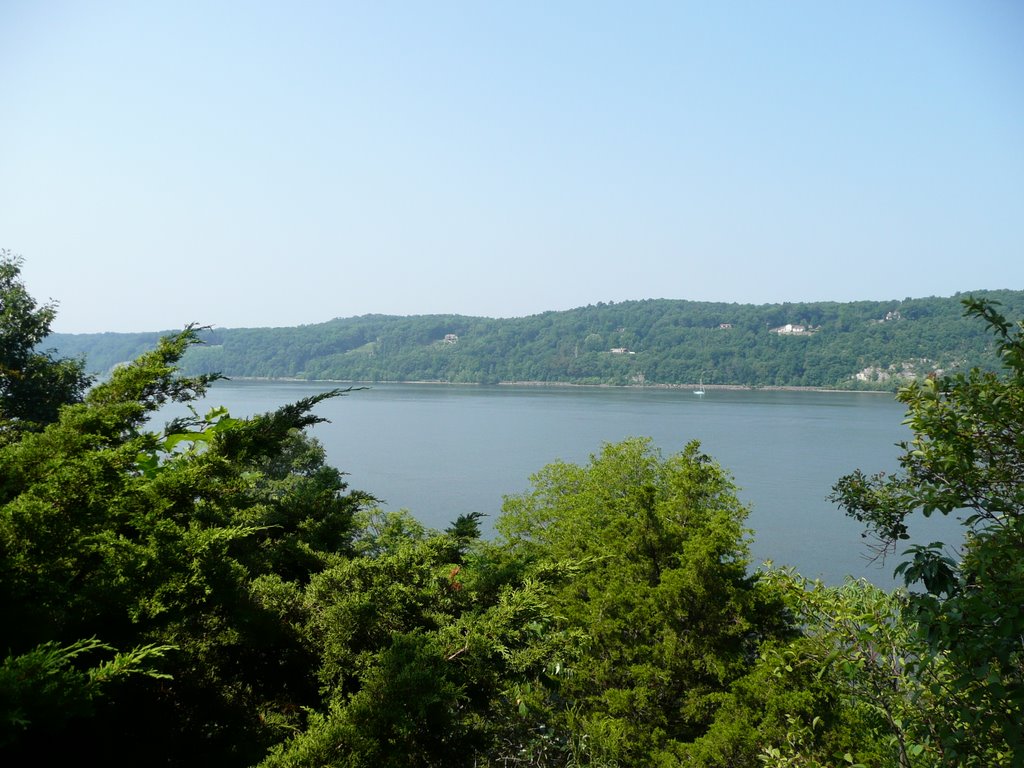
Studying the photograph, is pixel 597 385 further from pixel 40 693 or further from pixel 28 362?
pixel 40 693

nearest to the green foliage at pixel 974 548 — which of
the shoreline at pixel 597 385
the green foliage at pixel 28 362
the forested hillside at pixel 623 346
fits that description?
the green foliage at pixel 28 362

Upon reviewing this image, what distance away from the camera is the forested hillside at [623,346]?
13362 cm

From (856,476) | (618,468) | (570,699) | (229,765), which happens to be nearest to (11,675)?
(229,765)

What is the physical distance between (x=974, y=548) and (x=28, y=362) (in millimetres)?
18845

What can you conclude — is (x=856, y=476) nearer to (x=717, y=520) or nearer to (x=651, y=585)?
(x=717, y=520)

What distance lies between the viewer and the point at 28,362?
17203 millimetres

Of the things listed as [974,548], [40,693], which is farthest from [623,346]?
[40,693]

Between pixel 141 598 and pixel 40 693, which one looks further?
pixel 141 598

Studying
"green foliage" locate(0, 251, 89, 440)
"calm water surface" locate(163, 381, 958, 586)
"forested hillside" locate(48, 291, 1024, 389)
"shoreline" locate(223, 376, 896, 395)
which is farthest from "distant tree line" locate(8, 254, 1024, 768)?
"forested hillside" locate(48, 291, 1024, 389)

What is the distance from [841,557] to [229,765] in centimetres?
3454

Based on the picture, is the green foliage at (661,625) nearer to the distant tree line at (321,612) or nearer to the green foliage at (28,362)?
the distant tree line at (321,612)

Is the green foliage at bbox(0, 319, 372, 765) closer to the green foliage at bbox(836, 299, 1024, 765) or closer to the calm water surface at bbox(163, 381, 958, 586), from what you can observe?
the green foliage at bbox(836, 299, 1024, 765)

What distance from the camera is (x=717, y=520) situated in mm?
12438

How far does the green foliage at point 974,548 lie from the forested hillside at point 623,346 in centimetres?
12607
